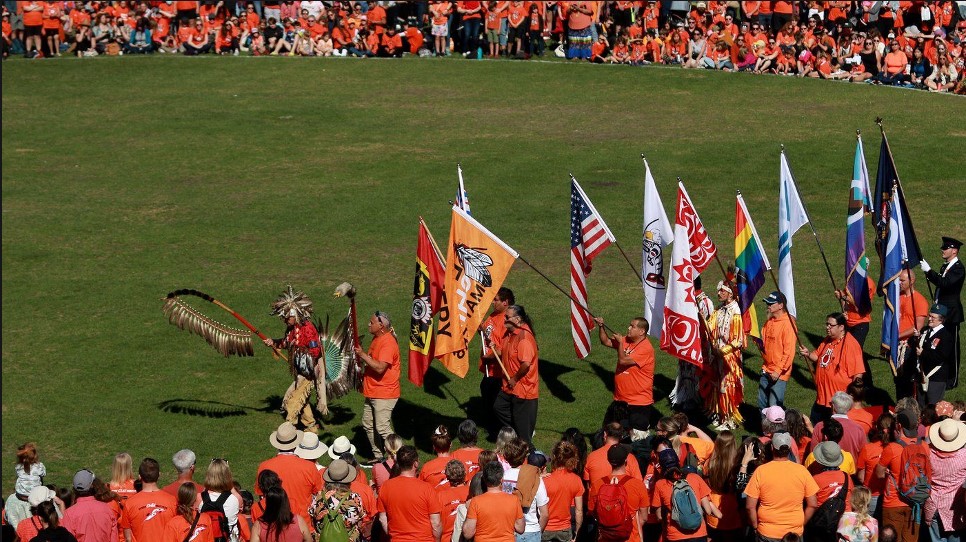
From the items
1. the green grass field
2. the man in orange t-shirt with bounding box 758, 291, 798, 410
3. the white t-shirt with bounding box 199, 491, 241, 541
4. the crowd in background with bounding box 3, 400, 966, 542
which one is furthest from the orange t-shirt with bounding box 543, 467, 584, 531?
the man in orange t-shirt with bounding box 758, 291, 798, 410

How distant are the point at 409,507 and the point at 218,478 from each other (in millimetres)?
1692

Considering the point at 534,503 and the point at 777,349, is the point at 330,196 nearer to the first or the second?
the point at 777,349

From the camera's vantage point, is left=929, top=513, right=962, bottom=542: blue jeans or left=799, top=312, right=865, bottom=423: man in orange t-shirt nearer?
left=929, top=513, right=962, bottom=542: blue jeans

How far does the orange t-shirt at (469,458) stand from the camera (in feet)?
40.4

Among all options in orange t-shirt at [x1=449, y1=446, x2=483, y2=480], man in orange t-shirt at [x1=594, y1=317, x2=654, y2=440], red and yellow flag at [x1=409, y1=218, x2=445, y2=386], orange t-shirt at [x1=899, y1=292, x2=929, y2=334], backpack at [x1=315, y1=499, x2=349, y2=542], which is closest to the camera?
backpack at [x1=315, y1=499, x2=349, y2=542]

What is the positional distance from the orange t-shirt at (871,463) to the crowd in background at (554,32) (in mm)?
23550

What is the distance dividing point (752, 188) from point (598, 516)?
651 inches

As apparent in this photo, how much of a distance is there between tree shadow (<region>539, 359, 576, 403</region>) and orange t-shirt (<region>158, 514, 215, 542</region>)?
742 cm

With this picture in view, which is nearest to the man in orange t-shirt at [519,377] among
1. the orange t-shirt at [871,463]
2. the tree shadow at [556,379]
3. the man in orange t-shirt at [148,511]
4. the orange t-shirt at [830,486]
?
the tree shadow at [556,379]

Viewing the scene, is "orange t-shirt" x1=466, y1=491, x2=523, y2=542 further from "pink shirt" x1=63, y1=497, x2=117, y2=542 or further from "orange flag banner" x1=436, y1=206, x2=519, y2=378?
"orange flag banner" x1=436, y1=206, x2=519, y2=378

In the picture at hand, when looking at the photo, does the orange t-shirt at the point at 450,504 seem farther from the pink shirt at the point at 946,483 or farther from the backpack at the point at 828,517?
the pink shirt at the point at 946,483

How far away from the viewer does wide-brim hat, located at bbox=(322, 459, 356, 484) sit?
11.3m

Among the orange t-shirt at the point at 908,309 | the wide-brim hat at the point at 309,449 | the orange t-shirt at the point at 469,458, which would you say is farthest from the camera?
the orange t-shirt at the point at 908,309

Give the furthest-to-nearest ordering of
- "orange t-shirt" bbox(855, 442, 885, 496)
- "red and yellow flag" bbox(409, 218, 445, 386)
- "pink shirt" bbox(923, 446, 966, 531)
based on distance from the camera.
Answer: "red and yellow flag" bbox(409, 218, 445, 386), "orange t-shirt" bbox(855, 442, 885, 496), "pink shirt" bbox(923, 446, 966, 531)
